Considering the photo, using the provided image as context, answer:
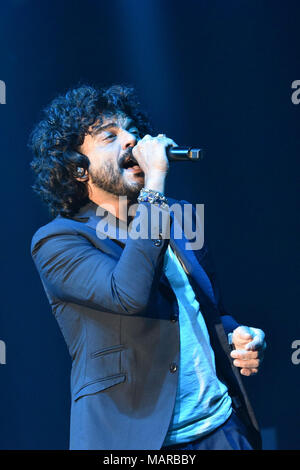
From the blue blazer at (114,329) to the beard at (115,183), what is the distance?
7.4 inches

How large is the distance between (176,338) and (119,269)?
0.26m

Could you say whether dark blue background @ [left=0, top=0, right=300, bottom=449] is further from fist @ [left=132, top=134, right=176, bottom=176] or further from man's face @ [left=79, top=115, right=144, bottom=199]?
fist @ [left=132, top=134, right=176, bottom=176]

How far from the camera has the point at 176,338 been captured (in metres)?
1.38

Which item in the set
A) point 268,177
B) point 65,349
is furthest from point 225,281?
point 65,349

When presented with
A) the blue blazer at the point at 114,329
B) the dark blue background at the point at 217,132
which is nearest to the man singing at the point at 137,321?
the blue blazer at the point at 114,329

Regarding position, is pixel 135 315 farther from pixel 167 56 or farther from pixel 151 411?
pixel 167 56

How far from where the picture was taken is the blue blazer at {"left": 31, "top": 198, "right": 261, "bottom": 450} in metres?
1.27

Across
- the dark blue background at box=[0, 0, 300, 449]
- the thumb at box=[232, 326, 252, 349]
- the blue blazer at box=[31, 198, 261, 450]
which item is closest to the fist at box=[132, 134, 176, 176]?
the blue blazer at box=[31, 198, 261, 450]

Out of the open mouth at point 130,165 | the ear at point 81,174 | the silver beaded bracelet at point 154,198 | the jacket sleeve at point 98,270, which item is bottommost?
the jacket sleeve at point 98,270

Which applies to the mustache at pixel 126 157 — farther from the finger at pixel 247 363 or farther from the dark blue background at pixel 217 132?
the dark blue background at pixel 217 132

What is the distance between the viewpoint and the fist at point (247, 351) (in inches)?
57.1

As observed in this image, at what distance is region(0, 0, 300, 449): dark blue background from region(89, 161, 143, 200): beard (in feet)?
2.58

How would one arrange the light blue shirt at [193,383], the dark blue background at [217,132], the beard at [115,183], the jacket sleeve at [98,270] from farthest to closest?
1. the dark blue background at [217,132]
2. the beard at [115,183]
3. the light blue shirt at [193,383]
4. the jacket sleeve at [98,270]

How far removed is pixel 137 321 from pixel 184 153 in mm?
446
